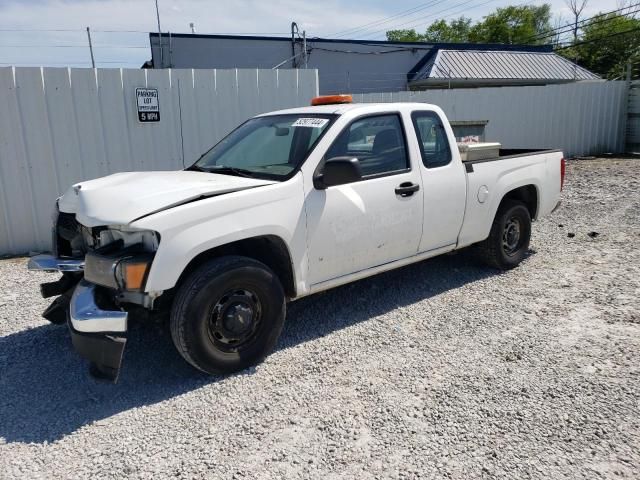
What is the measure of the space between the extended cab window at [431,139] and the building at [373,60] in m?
17.2

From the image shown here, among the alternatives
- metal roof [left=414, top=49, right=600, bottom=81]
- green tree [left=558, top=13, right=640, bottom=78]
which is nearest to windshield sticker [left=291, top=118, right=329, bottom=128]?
metal roof [left=414, top=49, right=600, bottom=81]

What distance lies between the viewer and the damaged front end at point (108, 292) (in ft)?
10.9

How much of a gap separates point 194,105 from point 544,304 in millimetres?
5659

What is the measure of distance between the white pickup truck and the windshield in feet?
0.05

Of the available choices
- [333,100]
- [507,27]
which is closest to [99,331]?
[333,100]

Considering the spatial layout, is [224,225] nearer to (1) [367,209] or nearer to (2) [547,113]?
(1) [367,209]

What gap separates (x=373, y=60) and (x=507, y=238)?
20266 millimetres

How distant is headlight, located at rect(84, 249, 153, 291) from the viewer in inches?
129

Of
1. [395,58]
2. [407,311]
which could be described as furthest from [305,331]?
[395,58]

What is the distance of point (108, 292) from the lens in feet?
12.0

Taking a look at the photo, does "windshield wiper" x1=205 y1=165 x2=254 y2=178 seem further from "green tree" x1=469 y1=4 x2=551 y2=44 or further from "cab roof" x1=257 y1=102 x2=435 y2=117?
"green tree" x1=469 y1=4 x2=551 y2=44

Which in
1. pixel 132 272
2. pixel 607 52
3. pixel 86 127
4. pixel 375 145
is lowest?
pixel 132 272

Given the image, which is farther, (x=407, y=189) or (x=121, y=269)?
(x=407, y=189)

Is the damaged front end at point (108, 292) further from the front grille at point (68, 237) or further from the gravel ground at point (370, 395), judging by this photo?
the gravel ground at point (370, 395)
